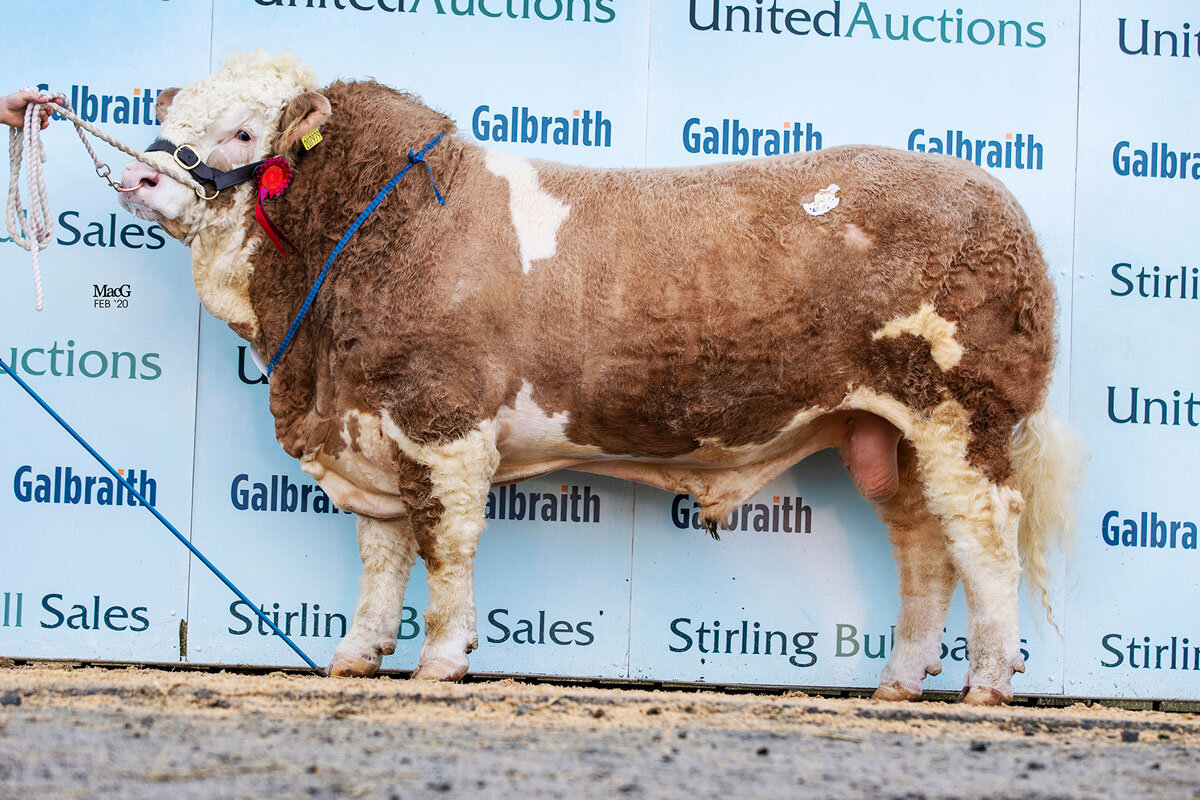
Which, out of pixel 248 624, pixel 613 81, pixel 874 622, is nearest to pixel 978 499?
pixel 874 622

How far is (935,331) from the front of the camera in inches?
165

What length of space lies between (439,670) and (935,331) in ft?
7.00

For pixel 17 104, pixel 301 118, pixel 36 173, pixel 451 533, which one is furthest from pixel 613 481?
pixel 17 104

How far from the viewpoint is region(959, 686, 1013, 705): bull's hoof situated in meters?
4.19

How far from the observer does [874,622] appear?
200 inches

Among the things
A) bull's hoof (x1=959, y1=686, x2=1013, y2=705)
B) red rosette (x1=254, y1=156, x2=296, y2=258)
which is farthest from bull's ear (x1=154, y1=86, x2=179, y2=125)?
bull's hoof (x1=959, y1=686, x2=1013, y2=705)

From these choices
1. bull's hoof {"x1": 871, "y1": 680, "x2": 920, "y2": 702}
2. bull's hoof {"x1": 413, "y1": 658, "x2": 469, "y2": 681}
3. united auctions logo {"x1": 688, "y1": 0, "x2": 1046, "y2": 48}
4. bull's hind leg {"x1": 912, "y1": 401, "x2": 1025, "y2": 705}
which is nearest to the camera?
bull's hoof {"x1": 413, "y1": 658, "x2": 469, "y2": 681}

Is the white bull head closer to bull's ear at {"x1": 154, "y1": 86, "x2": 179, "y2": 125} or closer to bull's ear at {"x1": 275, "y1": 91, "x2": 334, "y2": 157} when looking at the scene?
bull's ear at {"x1": 275, "y1": 91, "x2": 334, "y2": 157}

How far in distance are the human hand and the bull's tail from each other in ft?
→ 12.9

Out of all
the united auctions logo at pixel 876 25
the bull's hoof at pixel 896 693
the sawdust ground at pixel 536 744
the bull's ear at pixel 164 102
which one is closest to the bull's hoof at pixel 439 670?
the sawdust ground at pixel 536 744

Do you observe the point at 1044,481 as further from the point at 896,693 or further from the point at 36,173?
the point at 36,173

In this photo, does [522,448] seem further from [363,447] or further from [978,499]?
[978,499]

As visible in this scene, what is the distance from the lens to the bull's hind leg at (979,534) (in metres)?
4.25

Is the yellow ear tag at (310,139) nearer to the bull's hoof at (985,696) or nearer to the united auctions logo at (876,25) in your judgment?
the united auctions logo at (876,25)
